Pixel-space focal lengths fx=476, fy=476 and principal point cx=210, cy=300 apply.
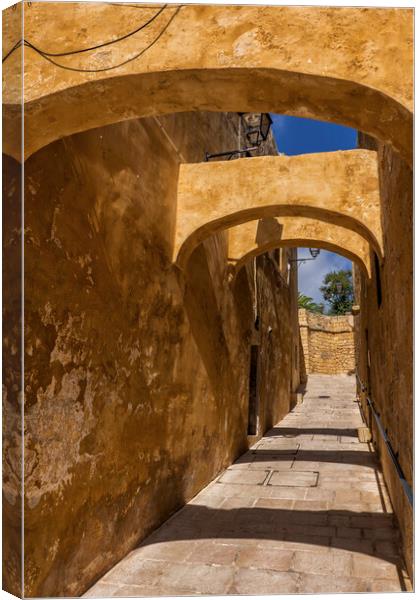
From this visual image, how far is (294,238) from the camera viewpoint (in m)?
7.61

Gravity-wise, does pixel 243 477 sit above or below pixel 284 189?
below

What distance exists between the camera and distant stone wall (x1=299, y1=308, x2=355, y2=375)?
84.5 feet

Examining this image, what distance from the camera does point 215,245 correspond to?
718cm

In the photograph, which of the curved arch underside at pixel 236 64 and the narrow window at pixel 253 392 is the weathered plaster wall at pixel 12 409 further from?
the narrow window at pixel 253 392

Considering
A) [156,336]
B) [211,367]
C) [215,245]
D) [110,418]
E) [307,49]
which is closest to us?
[307,49]

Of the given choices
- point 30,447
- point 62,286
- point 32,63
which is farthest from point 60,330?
point 32,63

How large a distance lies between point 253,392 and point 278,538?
5471mm

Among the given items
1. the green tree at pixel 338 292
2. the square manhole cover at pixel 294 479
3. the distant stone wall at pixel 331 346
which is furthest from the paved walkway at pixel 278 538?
the green tree at pixel 338 292

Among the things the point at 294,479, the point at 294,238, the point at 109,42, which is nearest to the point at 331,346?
the point at 294,238

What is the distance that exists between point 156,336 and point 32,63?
279 cm

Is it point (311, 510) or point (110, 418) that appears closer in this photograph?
point (110, 418)

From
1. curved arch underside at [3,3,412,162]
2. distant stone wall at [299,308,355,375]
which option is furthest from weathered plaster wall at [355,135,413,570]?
distant stone wall at [299,308,355,375]

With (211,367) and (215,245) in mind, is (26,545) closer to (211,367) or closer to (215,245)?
(211,367)

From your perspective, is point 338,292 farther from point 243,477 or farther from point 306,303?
point 243,477
